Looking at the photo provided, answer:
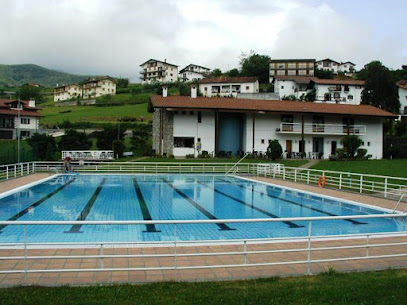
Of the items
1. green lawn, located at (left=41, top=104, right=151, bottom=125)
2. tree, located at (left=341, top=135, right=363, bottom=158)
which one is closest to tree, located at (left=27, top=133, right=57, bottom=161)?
green lawn, located at (left=41, top=104, right=151, bottom=125)

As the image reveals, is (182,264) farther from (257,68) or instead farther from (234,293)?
(257,68)

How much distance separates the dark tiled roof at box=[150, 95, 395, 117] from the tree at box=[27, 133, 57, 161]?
34.5 feet

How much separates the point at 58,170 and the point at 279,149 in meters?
18.5

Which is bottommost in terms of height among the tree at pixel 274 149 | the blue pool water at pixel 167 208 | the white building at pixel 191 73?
the blue pool water at pixel 167 208

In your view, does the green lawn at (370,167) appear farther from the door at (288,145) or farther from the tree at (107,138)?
the tree at (107,138)

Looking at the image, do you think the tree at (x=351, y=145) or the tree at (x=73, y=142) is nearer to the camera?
the tree at (x=351, y=145)

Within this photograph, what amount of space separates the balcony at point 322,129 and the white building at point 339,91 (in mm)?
23180

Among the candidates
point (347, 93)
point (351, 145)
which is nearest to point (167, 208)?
point (351, 145)

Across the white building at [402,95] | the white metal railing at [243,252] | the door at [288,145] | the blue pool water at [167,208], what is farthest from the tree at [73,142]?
the white building at [402,95]

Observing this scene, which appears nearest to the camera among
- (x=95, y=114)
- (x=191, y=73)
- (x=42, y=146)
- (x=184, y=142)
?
(x=42, y=146)

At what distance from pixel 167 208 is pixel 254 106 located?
26013 mm

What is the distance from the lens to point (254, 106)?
3891 cm

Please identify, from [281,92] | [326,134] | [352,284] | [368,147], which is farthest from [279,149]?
[281,92]

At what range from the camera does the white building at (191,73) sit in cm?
11081
